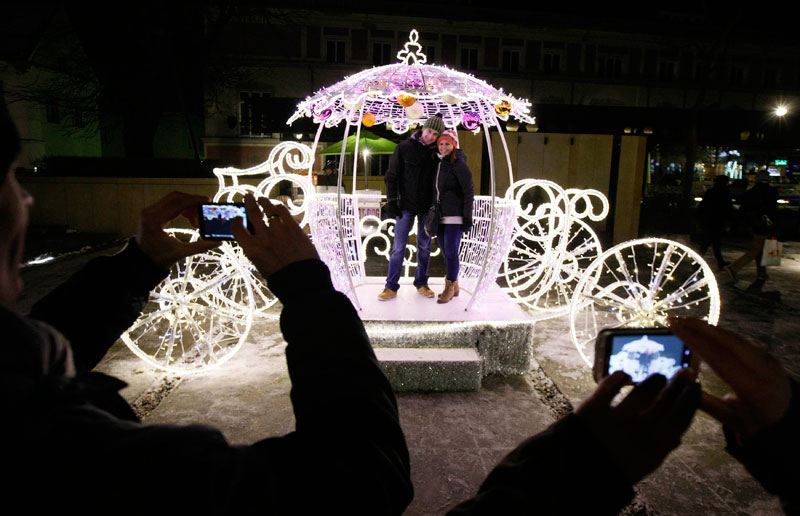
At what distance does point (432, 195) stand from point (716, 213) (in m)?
6.87

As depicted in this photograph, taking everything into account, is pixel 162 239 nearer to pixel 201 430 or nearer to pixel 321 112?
pixel 201 430

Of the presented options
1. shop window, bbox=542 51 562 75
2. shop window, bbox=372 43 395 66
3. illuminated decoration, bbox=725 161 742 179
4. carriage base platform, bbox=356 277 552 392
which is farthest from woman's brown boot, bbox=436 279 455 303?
illuminated decoration, bbox=725 161 742 179

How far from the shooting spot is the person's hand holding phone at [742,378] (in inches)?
29.4

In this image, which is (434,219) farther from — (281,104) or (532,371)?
(281,104)

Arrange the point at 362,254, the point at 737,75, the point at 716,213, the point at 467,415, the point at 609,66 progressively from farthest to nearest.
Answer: the point at 737,75
the point at 609,66
the point at 716,213
the point at 362,254
the point at 467,415

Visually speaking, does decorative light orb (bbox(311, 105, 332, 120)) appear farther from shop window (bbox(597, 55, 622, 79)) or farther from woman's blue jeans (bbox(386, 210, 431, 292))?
shop window (bbox(597, 55, 622, 79))

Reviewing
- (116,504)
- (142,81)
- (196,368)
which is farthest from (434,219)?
(142,81)

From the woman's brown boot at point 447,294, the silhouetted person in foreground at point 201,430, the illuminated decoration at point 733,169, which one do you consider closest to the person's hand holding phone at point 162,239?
the silhouetted person in foreground at point 201,430

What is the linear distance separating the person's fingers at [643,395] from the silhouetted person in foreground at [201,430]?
35cm

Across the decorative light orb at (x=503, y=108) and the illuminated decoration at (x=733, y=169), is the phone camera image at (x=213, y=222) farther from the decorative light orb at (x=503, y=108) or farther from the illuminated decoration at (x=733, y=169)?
the illuminated decoration at (x=733, y=169)

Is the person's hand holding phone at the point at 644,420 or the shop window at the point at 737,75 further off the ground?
the shop window at the point at 737,75

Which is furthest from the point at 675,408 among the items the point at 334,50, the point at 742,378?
the point at 334,50

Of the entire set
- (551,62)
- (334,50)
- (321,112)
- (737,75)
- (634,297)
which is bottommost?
(634,297)

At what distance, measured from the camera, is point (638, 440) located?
2.17 ft
